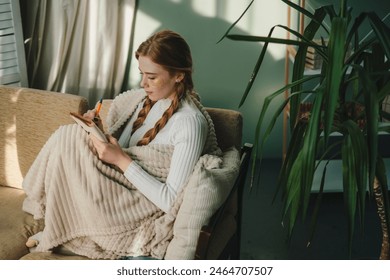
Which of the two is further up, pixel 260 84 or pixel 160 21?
pixel 160 21

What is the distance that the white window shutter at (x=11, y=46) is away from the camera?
232 cm

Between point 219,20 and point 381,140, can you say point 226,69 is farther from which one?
point 381,140

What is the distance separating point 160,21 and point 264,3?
0.56 meters

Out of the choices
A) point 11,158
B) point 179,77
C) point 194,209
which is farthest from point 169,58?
point 11,158

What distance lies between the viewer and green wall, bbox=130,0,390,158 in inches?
109

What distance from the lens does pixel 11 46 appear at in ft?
7.83

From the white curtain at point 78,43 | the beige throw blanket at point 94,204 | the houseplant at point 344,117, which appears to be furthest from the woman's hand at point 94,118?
the white curtain at point 78,43

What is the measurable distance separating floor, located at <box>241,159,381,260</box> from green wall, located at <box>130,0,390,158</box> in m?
0.59

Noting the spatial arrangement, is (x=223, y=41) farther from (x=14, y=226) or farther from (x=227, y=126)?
(x=14, y=226)

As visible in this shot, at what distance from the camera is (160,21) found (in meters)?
2.78

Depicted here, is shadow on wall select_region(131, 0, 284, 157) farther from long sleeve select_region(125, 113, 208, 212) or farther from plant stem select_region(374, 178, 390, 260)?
plant stem select_region(374, 178, 390, 260)

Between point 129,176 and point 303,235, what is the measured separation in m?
1.01

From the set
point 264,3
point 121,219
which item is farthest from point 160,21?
point 121,219

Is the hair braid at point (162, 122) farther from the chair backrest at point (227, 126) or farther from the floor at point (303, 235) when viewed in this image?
the floor at point (303, 235)
